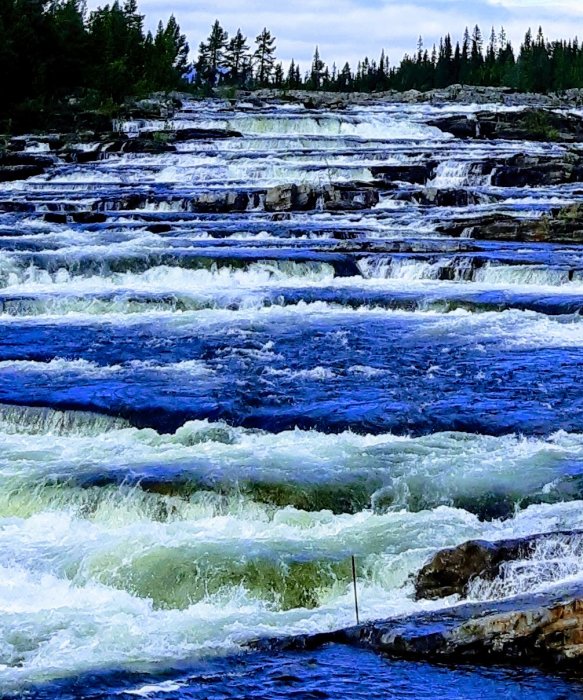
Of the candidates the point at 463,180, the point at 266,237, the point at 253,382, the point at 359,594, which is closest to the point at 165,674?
the point at 359,594

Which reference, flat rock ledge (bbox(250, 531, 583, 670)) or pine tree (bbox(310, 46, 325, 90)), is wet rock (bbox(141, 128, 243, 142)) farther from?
pine tree (bbox(310, 46, 325, 90))

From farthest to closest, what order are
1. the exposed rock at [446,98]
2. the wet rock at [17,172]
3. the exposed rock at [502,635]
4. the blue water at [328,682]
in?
the exposed rock at [446,98] < the wet rock at [17,172] < the exposed rock at [502,635] < the blue water at [328,682]

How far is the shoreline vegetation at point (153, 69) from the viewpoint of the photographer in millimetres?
59688

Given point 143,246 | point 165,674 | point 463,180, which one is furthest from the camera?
point 463,180

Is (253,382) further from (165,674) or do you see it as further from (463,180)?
(463,180)

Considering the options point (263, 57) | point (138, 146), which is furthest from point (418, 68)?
point (138, 146)

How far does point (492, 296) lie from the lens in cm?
2058

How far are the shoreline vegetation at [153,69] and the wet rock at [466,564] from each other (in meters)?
48.0

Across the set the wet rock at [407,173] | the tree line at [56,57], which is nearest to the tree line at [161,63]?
the tree line at [56,57]

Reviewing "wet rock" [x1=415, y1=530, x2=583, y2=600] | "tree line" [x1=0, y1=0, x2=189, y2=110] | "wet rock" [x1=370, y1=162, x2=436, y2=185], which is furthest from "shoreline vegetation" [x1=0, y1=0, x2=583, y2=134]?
"wet rock" [x1=415, y1=530, x2=583, y2=600]

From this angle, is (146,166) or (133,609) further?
(146,166)

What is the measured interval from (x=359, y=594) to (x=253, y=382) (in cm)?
651

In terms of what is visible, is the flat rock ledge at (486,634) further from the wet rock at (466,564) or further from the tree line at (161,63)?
the tree line at (161,63)

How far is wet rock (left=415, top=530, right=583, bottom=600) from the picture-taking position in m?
8.46
